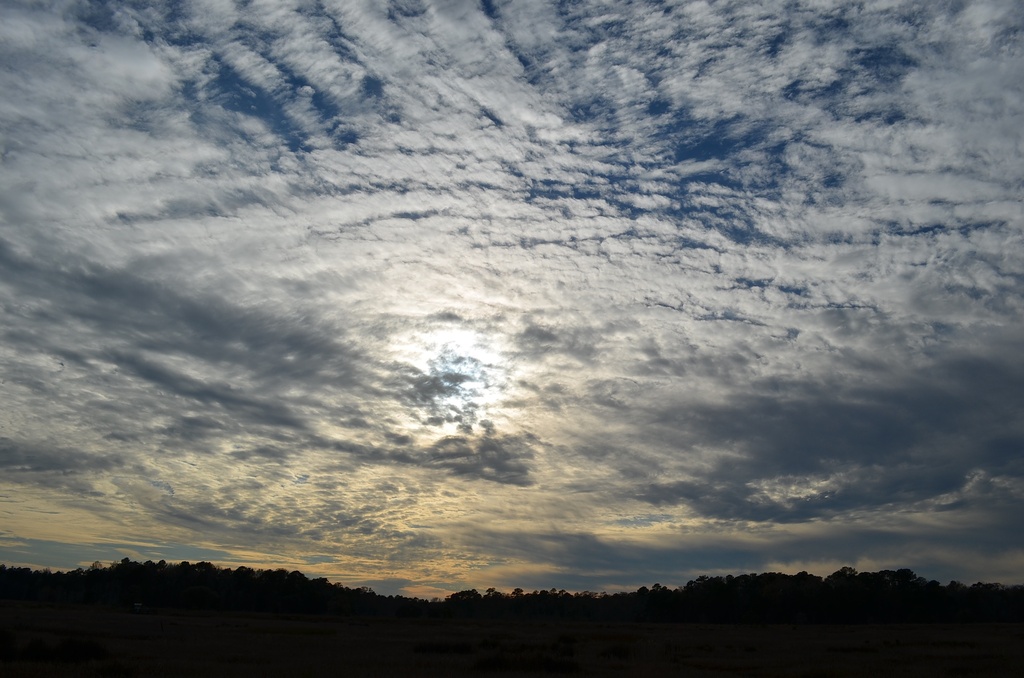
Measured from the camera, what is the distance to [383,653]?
1496 inches

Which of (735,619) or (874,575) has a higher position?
(874,575)

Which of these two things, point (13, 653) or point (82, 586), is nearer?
point (13, 653)

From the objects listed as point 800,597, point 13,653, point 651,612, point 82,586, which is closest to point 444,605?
point 651,612

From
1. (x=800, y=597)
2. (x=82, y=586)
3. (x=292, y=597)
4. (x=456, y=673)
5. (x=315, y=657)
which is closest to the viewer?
(x=456, y=673)

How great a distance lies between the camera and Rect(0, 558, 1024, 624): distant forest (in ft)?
430

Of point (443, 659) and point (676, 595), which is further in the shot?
point (676, 595)

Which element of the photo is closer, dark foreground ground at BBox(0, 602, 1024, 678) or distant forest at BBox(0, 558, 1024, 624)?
dark foreground ground at BBox(0, 602, 1024, 678)

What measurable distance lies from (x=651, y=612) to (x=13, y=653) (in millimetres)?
154031

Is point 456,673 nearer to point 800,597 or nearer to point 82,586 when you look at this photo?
point 800,597

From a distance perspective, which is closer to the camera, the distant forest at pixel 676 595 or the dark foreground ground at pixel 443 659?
the dark foreground ground at pixel 443 659

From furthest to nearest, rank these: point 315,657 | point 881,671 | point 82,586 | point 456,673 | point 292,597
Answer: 1. point 82,586
2. point 292,597
3. point 315,657
4. point 881,671
5. point 456,673

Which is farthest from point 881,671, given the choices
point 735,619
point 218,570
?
point 218,570

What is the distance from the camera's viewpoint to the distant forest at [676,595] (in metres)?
131

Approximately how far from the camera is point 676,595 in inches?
6166
